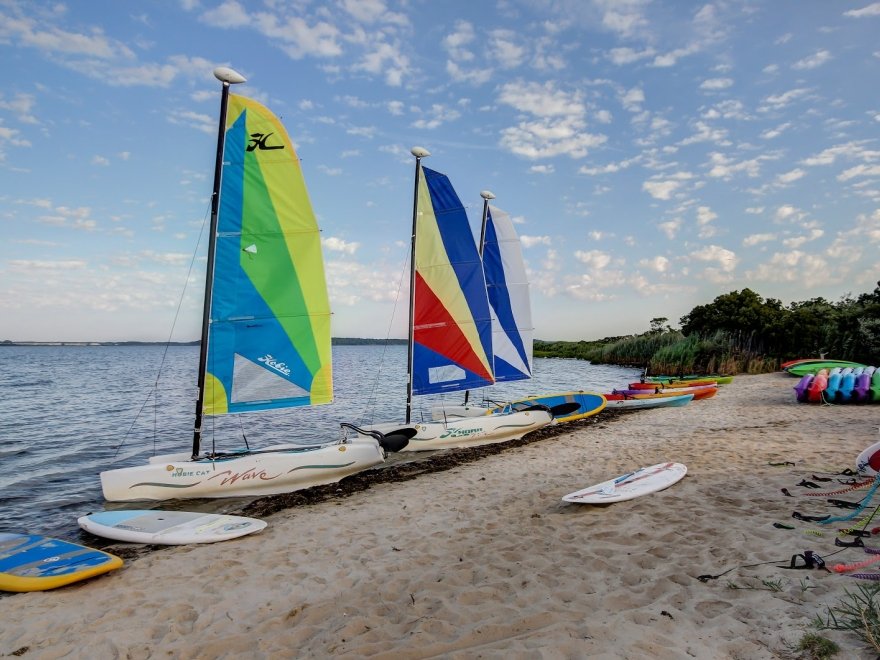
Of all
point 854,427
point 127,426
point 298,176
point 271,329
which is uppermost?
point 298,176

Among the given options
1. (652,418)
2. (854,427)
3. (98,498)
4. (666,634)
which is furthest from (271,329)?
(854,427)

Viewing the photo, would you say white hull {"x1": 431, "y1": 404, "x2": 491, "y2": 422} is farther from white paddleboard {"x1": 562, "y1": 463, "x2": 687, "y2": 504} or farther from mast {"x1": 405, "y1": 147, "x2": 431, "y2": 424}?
white paddleboard {"x1": 562, "y1": 463, "x2": 687, "y2": 504}

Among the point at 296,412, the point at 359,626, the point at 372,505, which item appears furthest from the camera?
the point at 296,412

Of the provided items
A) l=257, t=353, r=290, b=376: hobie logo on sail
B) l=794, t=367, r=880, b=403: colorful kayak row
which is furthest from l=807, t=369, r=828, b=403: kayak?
l=257, t=353, r=290, b=376: hobie logo on sail

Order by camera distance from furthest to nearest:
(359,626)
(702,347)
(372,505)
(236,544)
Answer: (702,347)
(372,505)
(236,544)
(359,626)

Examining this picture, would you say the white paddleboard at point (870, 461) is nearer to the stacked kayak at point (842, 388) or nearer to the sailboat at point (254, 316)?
the sailboat at point (254, 316)

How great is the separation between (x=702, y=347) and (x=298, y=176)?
25.5 meters

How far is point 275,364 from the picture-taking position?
788 cm

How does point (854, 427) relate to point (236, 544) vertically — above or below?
above

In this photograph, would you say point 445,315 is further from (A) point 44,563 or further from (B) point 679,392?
(B) point 679,392

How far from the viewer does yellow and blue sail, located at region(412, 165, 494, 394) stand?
1060cm

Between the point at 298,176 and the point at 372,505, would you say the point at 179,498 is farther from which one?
the point at 298,176

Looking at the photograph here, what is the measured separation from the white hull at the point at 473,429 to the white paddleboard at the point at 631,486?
168 inches

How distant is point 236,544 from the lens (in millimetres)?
5527
